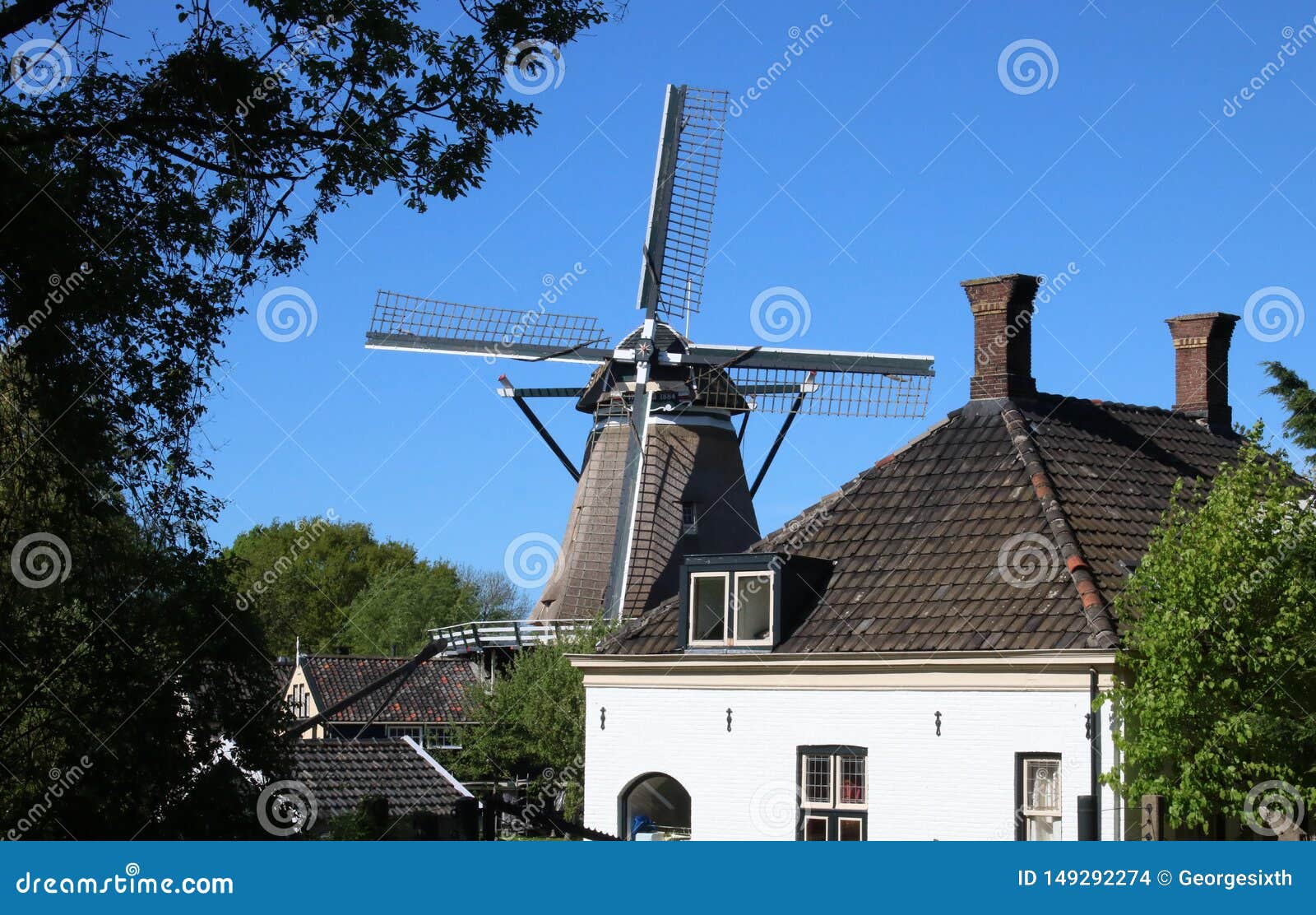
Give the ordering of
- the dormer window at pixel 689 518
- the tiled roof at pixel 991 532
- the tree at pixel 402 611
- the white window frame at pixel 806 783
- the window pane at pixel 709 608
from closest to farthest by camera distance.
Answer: the tiled roof at pixel 991 532, the white window frame at pixel 806 783, the window pane at pixel 709 608, the dormer window at pixel 689 518, the tree at pixel 402 611

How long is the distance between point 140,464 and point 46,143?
225 centimetres

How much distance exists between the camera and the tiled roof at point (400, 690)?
147ft

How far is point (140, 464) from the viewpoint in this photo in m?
11.0

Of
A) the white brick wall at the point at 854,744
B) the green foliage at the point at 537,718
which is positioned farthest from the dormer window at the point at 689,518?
the white brick wall at the point at 854,744

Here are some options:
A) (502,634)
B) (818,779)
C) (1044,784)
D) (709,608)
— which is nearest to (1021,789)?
(1044,784)

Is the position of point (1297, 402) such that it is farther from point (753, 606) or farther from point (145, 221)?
point (145, 221)

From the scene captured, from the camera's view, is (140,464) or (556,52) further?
(140,464)

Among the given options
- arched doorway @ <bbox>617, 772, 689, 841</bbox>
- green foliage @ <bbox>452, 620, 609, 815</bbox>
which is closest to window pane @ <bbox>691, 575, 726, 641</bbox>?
arched doorway @ <bbox>617, 772, 689, 841</bbox>

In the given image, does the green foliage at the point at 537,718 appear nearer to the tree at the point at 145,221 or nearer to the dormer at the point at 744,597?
the dormer at the point at 744,597

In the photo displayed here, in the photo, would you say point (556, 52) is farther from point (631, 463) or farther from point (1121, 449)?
point (631, 463)

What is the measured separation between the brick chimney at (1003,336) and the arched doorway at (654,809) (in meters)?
6.92

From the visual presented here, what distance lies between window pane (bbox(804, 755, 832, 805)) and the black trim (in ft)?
8.40

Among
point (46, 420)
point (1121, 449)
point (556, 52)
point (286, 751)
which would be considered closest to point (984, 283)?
point (1121, 449)

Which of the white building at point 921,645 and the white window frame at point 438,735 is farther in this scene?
the white window frame at point 438,735
